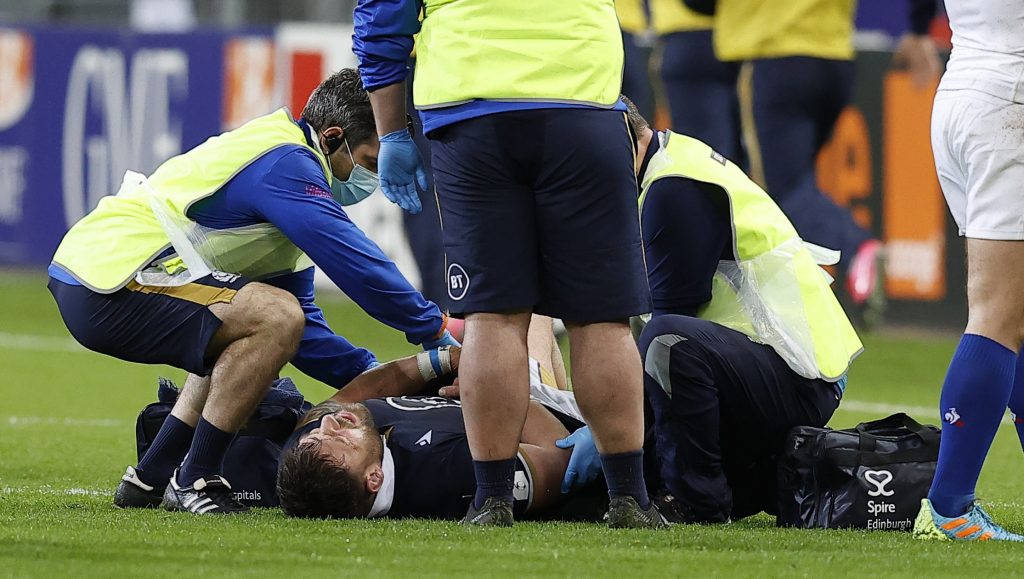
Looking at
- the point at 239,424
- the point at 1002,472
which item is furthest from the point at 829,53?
the point at 239,424

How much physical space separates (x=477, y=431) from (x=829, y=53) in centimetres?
534

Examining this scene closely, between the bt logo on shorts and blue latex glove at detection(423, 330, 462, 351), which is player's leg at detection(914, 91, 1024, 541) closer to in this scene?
the bt logo on shorts

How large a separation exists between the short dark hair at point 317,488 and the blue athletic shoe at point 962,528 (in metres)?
1.43

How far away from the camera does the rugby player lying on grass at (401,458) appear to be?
456cm

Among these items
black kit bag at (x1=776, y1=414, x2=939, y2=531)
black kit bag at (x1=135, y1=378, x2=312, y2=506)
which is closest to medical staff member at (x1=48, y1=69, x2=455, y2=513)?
black kit bag at (x1=135, y1=378, x2=312, y2=506)

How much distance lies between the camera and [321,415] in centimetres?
484

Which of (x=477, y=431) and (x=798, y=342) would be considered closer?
(x=477, y=431)

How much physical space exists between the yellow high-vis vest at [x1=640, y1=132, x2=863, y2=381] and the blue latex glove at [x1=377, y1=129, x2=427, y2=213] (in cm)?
62

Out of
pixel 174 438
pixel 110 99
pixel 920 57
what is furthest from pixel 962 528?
pixel 110 99

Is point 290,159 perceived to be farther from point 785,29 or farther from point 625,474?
point 785,29

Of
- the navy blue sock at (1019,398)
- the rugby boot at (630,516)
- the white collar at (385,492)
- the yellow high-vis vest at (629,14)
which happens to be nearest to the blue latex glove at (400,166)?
the white collar at (385,492)

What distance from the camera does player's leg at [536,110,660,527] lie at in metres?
4.27

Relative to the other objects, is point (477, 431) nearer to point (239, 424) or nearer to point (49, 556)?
point (239, 424)

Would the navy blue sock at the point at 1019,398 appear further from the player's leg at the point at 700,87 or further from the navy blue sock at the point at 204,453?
the player's leg at the point at 700,87
